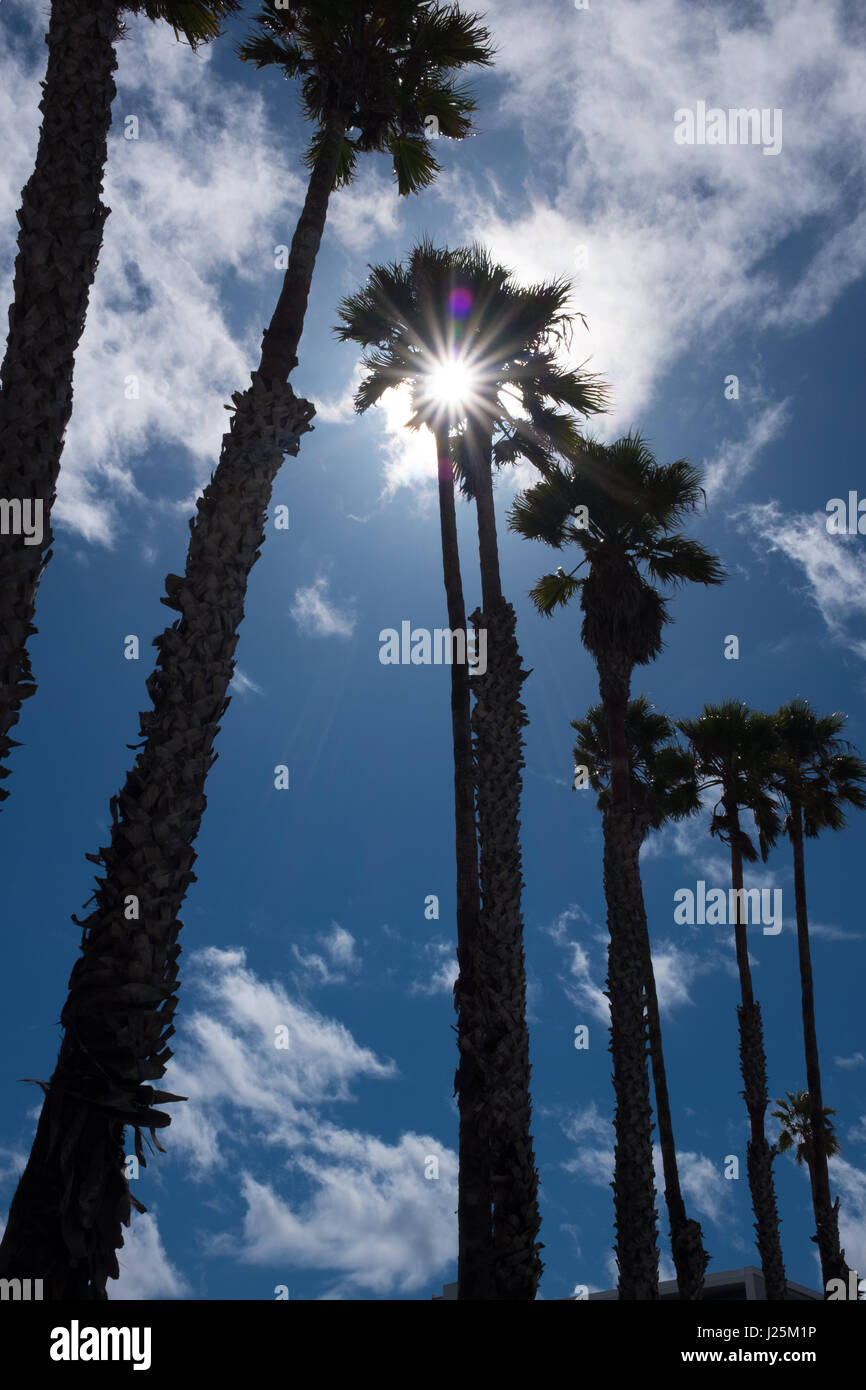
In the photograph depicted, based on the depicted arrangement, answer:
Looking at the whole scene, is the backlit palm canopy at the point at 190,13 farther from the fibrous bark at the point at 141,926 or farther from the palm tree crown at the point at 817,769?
the palm tree crown at the point at 817,769

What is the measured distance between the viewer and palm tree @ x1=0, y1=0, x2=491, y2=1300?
5449mm

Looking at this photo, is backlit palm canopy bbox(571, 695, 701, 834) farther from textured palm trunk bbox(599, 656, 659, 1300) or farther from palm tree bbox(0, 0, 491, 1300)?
palm tree bbox(0, 0, 491, 1300)

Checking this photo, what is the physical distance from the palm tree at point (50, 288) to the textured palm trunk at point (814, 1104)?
72.5ft

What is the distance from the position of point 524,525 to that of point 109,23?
12.1 meters

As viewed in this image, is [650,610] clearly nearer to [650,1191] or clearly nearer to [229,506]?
[650,1191]

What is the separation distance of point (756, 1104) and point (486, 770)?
52.6ft

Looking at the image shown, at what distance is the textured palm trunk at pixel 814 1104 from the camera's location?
20875 millimetres

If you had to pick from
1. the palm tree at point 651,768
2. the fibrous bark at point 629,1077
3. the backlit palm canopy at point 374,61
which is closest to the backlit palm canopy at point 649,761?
the palm tree at point 651,768

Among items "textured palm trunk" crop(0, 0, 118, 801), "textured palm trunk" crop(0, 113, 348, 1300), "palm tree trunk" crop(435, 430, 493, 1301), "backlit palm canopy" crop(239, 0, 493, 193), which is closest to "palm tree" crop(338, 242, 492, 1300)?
"palm tree trunk" crop(435, 430, 493, 1301)

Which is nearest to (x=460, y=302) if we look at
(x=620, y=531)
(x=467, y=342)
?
(x=467, y=342)

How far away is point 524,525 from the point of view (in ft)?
62.8

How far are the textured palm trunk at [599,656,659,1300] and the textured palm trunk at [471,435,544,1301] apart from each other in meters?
4.25

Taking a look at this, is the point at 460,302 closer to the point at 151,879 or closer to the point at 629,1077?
the point at 151,879
